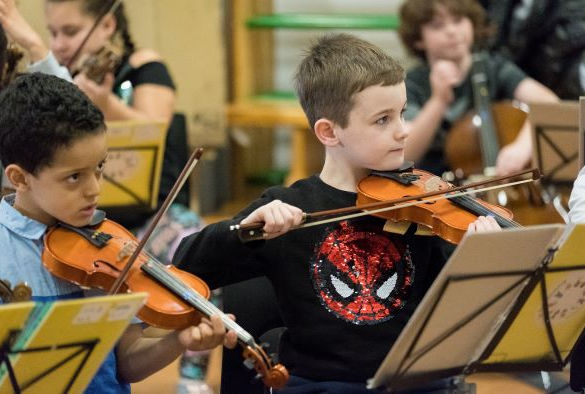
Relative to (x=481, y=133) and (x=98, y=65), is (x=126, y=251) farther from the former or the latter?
(x=481, y=133)

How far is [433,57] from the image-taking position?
11.5 feet

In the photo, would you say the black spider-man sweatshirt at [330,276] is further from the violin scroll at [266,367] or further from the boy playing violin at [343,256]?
the violin scroll at [266,367]

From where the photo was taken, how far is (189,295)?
1685 mm

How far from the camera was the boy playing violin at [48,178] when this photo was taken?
5.71 feet

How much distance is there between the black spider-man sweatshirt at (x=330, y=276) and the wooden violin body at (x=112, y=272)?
10 centimetres

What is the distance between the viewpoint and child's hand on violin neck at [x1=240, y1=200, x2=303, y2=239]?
177 centimetres

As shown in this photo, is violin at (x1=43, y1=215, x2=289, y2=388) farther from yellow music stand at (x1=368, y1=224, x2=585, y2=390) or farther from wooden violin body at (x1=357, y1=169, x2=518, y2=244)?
wooden violin body at (x1=357, y1=169, x2=518, y2=244)

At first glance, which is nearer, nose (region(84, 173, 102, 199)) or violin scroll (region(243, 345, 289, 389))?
violin scroll (region(243, 345, 289, 389))

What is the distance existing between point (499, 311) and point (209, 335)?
0.45 meters

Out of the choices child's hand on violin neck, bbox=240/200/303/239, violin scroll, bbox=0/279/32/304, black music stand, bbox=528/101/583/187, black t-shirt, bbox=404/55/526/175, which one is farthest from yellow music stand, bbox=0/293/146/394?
black t-shirt, bbox=404/55/526/175

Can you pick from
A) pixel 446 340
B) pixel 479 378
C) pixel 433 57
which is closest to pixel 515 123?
pixel 433 57

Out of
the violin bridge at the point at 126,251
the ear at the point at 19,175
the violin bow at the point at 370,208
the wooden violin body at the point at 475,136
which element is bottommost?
the wooden violin body at the point at 475,136

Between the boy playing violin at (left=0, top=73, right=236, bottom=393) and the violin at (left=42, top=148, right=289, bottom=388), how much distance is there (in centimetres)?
4

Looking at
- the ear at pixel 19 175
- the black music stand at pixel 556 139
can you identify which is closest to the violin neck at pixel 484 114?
the black music stand at pixel 556 139
